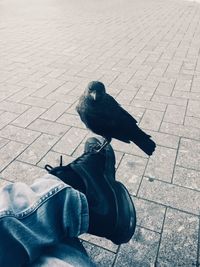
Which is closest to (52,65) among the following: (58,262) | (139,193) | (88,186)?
(139,193)

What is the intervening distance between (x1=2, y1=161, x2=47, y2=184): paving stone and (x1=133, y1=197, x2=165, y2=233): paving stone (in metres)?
1.11

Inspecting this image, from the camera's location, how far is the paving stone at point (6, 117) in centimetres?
422

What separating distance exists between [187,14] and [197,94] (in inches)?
404

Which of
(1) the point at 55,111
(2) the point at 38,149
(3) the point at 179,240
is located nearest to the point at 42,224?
(3) the point at 179,240

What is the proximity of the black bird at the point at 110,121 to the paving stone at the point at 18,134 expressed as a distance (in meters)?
1.01

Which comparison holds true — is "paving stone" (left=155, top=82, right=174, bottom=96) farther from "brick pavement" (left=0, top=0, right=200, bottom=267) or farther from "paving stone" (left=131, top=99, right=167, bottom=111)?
"paving stone" (left=131, top=99, right=167, bottom=111)

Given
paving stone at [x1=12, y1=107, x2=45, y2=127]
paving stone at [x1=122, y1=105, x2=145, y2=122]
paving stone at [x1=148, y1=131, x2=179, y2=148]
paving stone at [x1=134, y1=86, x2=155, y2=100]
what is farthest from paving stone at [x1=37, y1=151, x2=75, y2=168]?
paving stone at [x1=134, y1=86, x2=155, y2=100]

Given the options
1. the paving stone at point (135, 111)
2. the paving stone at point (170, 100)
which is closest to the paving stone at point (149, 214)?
the paving stone at point (135, 111)

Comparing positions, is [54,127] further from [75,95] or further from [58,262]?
[58,262]

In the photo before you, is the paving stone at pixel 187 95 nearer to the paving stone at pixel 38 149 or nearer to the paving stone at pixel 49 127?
the paving stone at pixel 49 127

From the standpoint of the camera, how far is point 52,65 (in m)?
6.63

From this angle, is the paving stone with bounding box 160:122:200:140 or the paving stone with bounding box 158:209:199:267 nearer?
the paving stone with bounding box 158:209:199:267

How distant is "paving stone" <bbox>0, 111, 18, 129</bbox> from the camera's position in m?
4.22

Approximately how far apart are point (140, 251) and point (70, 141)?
183 cm
